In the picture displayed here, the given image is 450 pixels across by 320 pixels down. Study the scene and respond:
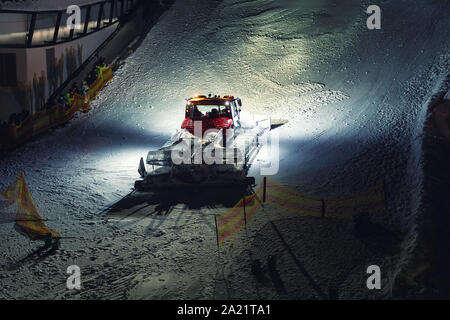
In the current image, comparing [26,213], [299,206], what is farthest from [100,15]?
[299,206]

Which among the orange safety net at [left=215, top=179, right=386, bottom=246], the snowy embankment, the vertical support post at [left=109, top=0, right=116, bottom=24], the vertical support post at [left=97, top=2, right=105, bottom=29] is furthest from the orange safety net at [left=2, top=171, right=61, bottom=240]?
the vertical support post at [left=109, top=0, right=116, bottom=24]

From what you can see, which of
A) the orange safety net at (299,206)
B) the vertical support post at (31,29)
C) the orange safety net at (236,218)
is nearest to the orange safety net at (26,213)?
the orange safety net at (236,218)

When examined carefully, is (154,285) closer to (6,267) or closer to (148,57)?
(6,267)

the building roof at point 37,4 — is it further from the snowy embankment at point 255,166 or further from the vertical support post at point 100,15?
the snowy embankment at point 255,166

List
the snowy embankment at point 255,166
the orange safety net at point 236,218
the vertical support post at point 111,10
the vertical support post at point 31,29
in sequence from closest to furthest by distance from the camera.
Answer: the snowy embankment at point 255,166 < the orange safety net at point 236,218 < the vertical support post at point 31,29 < the vertical support post at point 111,10

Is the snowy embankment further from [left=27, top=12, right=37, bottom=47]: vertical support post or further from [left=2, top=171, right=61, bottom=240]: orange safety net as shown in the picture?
[left=27, top=12, right=37, bottom=47]: vertical support post

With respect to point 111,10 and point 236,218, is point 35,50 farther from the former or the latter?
point 236,218
